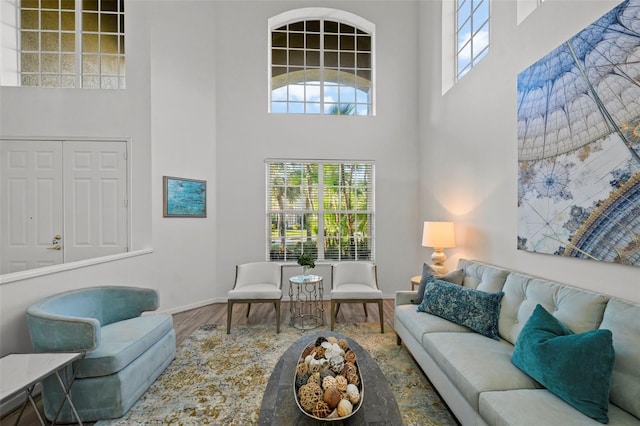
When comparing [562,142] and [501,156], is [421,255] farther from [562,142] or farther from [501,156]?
[562,142]

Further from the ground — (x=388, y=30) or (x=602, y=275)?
(x=388, y=30)

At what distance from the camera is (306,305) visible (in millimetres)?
4445

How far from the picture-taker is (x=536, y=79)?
236cm

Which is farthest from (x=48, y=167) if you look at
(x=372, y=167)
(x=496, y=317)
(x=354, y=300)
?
(x=496, y=317)

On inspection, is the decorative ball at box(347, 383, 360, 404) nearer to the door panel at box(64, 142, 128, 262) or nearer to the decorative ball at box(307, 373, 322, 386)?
the decorative ball at box(307, 373, 322, 386)

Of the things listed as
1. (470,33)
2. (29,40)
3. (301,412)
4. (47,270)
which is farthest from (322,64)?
(301,412)

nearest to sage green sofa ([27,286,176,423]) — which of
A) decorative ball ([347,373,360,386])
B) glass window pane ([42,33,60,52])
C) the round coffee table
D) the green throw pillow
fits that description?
the round coffee table

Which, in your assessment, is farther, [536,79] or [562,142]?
[536,79]

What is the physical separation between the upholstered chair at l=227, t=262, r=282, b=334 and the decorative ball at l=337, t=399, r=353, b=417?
210cm

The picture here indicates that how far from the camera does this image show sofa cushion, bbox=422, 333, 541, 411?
162 centimetres

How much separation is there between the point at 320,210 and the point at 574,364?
383 centimetres

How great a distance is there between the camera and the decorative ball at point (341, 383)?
146 centimetres

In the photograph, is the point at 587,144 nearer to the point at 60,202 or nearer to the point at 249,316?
the point at 249,316

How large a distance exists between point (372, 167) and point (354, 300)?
245 cm
